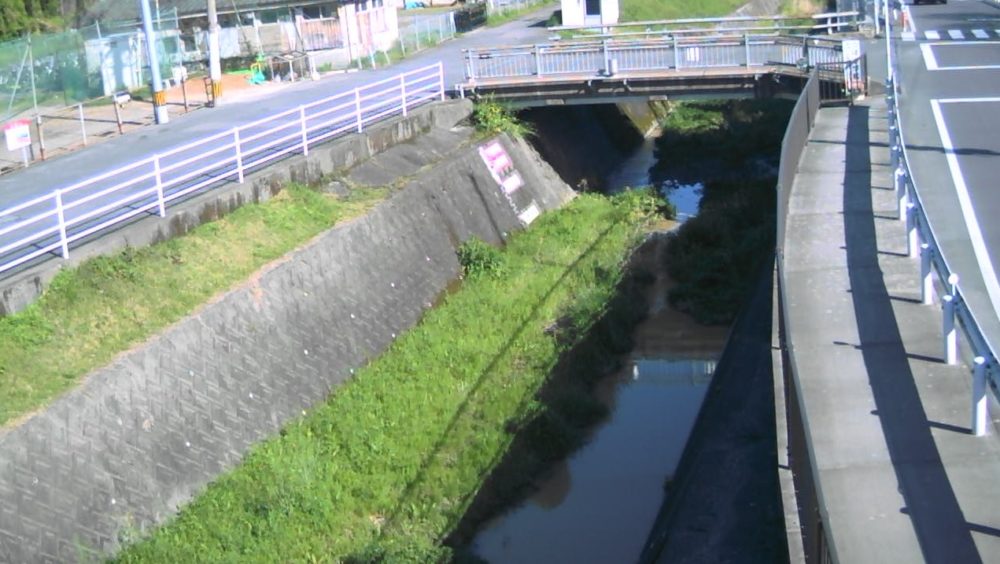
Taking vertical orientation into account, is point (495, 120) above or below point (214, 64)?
below

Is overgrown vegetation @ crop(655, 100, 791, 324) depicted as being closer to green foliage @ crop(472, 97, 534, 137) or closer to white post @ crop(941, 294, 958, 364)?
green foliage @ crop(472, 97, 534, 137)

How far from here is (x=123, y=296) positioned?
16.4 m

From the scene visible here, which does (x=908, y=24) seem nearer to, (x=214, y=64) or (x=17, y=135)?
(x=214, y=64)

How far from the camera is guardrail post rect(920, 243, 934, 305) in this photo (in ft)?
38.3

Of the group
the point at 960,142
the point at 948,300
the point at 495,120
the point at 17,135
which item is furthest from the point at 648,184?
the point at 948,300

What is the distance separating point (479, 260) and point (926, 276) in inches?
496

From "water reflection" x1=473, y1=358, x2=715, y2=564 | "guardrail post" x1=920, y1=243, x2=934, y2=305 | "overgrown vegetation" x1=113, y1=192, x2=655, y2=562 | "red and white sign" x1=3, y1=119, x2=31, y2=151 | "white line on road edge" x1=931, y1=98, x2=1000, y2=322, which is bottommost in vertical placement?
"water reflection" x1=473, y1=358, x2=715, y2=564

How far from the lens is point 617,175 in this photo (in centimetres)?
3528

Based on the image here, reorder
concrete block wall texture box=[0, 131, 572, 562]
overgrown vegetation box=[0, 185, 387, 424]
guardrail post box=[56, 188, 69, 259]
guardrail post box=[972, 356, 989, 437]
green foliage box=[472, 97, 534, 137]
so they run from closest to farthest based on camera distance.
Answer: guardrail post box=[972, 356, 989, 437] → concrete block wall texture box=[0, 131, 572, 562] → overgrown vegetation box=[0, 185, 387, 424] → guardrail post box=[56, 188, 69, 259] → green foliage box=[472, 97, 534, 137]

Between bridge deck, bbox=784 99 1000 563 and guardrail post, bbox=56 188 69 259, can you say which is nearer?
bridge deck, bbox=784 99 1000 563

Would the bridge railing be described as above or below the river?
above

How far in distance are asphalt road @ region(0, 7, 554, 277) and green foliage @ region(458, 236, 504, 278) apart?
3708 mm

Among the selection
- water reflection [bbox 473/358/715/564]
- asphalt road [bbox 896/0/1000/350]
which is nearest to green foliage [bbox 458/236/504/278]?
water reflection [bbox 473/358/715/564]

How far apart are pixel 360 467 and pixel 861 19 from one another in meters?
31.1
